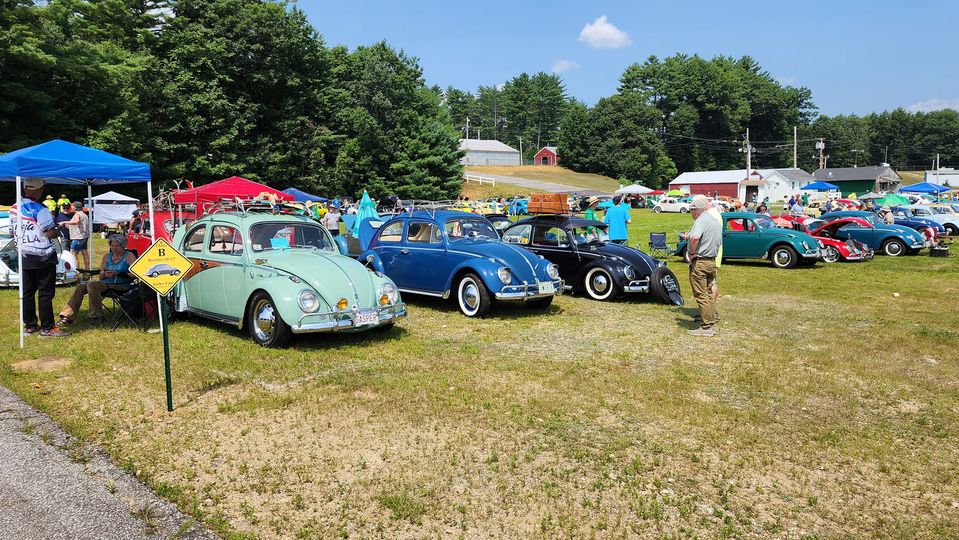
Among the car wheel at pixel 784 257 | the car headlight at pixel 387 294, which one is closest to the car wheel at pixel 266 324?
the car headlight at pixel 387 294

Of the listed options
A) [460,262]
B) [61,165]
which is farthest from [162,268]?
[460,262]

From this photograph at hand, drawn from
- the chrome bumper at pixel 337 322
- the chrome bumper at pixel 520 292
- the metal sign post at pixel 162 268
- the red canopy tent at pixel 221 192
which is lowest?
the chrome bumper at pixel 337 322

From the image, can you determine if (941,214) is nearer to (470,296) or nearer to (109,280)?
(470,296)

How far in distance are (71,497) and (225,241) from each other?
489 centimetres

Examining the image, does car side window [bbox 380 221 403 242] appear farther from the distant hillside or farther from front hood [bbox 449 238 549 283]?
the distant hillside

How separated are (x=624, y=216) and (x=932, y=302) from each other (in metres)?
6.51

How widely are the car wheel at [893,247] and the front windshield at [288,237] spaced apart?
18174mm

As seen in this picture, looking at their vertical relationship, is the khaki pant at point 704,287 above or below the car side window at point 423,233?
below

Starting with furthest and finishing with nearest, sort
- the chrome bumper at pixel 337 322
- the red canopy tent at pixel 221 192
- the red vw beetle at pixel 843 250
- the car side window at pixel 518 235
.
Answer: the red canopy tent at pixel 221 192 → the red vw beetle at pixel 843 250 → the car side window at pixel 518 235 → the chrome bumper at pixel 337 322

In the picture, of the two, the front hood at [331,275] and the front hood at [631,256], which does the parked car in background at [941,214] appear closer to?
the front hood at [631,256]

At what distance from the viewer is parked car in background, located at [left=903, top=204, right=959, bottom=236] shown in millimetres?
26486

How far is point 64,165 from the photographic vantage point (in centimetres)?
793

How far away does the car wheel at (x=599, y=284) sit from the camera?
37.6ft

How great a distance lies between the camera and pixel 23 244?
7699 millimetres
